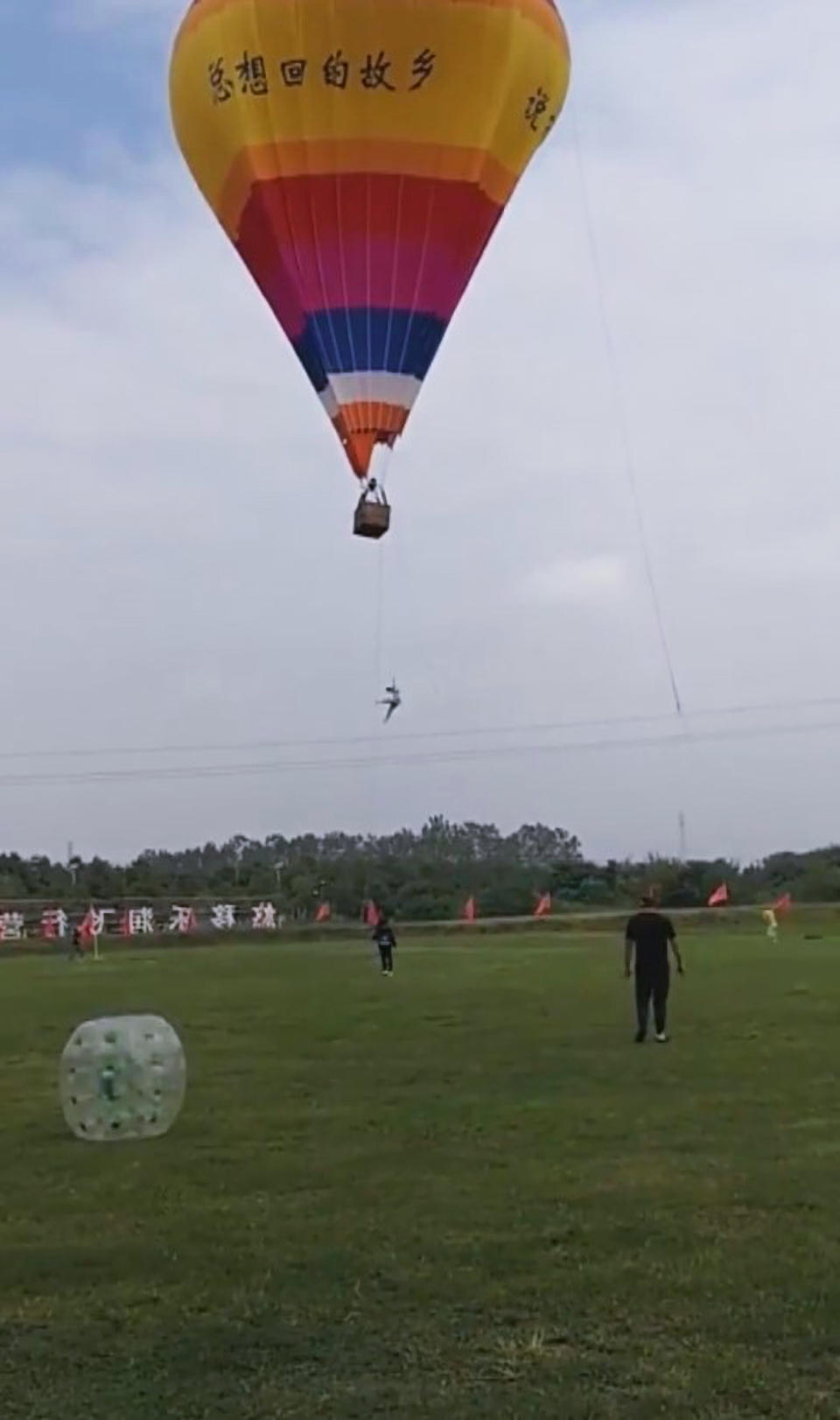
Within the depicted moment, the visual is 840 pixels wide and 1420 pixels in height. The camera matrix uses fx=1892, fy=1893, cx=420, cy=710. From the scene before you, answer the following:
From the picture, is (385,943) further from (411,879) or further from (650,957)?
(411,879)

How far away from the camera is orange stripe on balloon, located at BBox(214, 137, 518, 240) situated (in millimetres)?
18516

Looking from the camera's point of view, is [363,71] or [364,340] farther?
[364,340]

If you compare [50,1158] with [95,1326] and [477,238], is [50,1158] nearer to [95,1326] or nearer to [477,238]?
[95,1326]

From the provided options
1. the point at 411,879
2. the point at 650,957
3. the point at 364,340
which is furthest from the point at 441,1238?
the point at 411,879

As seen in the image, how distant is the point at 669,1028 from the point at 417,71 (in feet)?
31.7

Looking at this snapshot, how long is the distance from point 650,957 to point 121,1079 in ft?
23.0

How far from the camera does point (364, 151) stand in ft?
60.7

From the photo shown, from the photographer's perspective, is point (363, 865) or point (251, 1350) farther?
point (363, 865)

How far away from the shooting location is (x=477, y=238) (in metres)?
19.5

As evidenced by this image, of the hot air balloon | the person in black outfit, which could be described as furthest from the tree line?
the hot air balloon

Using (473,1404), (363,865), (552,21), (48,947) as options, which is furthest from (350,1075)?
(363,865)

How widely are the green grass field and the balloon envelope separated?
23.2 feet

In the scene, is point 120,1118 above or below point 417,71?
below

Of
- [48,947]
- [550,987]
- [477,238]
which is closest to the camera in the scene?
[477,238]
